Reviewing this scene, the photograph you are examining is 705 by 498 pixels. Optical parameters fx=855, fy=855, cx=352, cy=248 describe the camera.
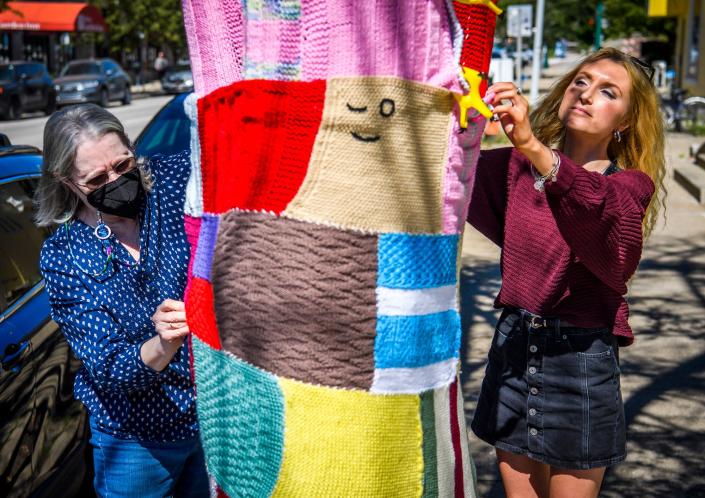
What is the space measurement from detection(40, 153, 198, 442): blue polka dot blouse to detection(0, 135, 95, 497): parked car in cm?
57

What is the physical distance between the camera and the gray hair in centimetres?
244

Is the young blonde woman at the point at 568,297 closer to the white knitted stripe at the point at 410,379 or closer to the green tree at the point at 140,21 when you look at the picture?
the white knitted stripe at the point at 410,379

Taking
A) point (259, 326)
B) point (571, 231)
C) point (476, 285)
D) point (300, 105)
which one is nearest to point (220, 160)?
point (300, 105)

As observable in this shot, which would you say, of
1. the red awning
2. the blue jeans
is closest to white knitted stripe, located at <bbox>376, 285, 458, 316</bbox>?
the blue jeans

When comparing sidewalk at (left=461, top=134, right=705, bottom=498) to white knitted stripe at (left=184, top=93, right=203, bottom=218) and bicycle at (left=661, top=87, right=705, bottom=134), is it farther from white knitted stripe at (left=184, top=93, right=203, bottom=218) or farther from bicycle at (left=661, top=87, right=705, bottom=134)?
bicycle at (left=661, top=87, right=705, bottom=134)

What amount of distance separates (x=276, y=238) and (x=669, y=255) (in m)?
7.59

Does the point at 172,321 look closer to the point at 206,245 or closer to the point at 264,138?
the point at 206,245

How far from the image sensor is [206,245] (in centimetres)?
164

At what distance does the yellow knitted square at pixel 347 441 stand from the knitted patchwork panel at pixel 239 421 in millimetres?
27

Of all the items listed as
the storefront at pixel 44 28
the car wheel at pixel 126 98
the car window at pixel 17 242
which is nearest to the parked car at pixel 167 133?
the car window at pixel 17 242

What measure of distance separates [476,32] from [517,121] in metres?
0.42

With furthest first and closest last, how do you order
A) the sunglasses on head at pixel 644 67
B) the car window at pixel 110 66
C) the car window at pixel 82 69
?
the car window at pixel 110 66
the car window at pixel 82 69
the sunglasses on head at pixel 644 67

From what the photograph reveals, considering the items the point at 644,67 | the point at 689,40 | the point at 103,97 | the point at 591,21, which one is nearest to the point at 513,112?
the point at 644,67

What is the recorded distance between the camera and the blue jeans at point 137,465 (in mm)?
2574
